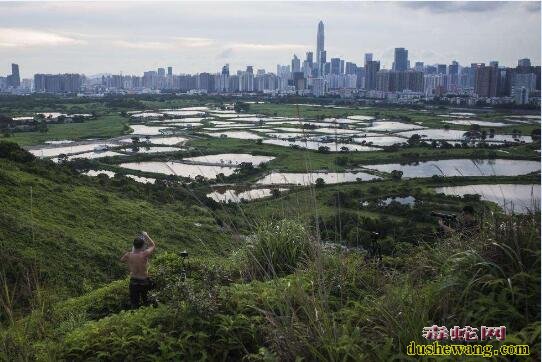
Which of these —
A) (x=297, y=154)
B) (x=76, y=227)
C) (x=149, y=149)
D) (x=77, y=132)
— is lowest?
(x=149, y=149)

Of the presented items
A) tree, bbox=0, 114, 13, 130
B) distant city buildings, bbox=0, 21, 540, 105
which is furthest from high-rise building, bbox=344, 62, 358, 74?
tree, bbox=0, 114, 13, 130

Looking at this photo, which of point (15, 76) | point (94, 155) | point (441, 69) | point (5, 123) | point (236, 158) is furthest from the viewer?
point (15, 76)

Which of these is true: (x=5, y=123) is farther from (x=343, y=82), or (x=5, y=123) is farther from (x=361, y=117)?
(x=343, y=82)

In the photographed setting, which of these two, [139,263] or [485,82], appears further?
[485,82]

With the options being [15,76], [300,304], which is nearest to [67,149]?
[300,304]

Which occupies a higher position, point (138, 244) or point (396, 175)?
point (138, 244)

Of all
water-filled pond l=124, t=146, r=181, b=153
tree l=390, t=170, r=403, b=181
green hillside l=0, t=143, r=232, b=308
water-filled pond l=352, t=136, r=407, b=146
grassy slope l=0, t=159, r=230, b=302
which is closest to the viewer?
green hillside l=0, t=143, r=232, b=308

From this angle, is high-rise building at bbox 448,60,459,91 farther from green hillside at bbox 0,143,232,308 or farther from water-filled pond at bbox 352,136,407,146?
green hillside at bbox 0,143,232,308
